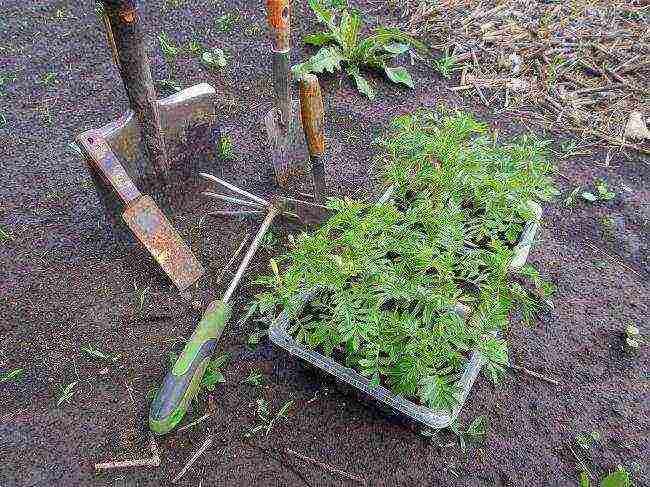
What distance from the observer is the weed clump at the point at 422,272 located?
5.17 feet

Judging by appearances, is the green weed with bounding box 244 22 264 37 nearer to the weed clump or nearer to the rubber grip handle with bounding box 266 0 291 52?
the rubber grip handle with bounding box 266 0 291 52

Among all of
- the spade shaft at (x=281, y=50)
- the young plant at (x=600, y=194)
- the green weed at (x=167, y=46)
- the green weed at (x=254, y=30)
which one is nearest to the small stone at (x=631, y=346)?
the young plant at (x=600, y=194)

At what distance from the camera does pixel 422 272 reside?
1.66 m

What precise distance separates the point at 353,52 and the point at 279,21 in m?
1.27

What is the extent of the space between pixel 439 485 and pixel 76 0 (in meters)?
3.85

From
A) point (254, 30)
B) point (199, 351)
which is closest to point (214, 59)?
point (254, 30)

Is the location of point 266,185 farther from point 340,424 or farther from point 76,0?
point 76,0

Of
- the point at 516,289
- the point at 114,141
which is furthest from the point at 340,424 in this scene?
the point at 114,141

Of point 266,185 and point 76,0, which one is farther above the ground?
point 76,0

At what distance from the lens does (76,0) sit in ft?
12.4

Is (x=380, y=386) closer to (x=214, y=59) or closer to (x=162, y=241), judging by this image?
(x=162, y=241)

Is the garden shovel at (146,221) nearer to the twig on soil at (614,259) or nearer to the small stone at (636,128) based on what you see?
the twig on soil at (614,259)

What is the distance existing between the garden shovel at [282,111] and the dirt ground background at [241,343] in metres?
0.20

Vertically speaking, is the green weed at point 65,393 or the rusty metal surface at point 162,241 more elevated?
the rusty metal surface at point 162,241
